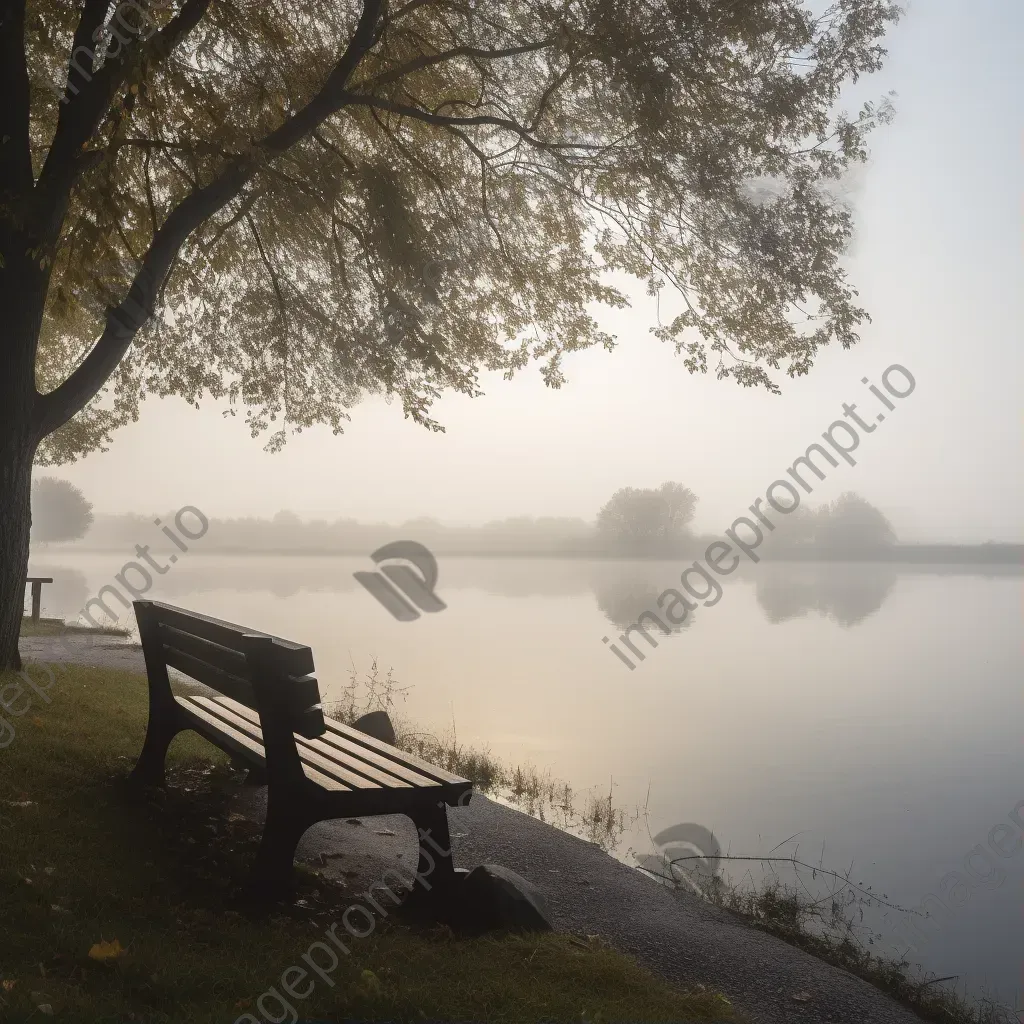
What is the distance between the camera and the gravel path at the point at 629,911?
14.2 feet

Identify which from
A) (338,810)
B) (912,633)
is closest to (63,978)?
(338,810)

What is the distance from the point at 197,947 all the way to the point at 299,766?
808 millimetres

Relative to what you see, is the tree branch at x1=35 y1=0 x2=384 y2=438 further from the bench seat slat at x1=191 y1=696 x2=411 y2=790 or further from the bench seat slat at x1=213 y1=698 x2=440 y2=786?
the bench seat slat at x1=213 y1=698 x2=440 y2=786

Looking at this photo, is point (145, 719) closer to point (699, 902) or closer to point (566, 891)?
point (566, 891)

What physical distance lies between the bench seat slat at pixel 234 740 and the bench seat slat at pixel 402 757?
0.45 meters

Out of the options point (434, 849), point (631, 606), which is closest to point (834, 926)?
point (434, 849)

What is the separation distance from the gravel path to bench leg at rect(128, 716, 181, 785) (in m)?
0.59

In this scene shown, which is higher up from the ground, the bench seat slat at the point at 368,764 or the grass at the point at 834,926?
the bench seat slat at the point at 368,764

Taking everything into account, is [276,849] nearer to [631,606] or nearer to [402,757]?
[402,757]

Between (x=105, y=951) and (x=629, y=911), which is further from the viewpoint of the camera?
(x=629, y=911)

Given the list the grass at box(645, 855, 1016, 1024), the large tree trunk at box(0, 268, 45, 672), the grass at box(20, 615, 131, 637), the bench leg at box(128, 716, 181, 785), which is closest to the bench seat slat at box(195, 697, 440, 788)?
the bench leg at box(128, 716, 181, 785)

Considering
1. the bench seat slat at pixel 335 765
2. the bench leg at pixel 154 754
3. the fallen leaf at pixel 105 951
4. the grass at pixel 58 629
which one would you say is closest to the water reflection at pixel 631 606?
the grass at pixel 58 629

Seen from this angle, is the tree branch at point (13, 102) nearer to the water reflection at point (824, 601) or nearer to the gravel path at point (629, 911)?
the gravel path at point (629, 911)

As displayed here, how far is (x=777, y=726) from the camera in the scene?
13.4m
